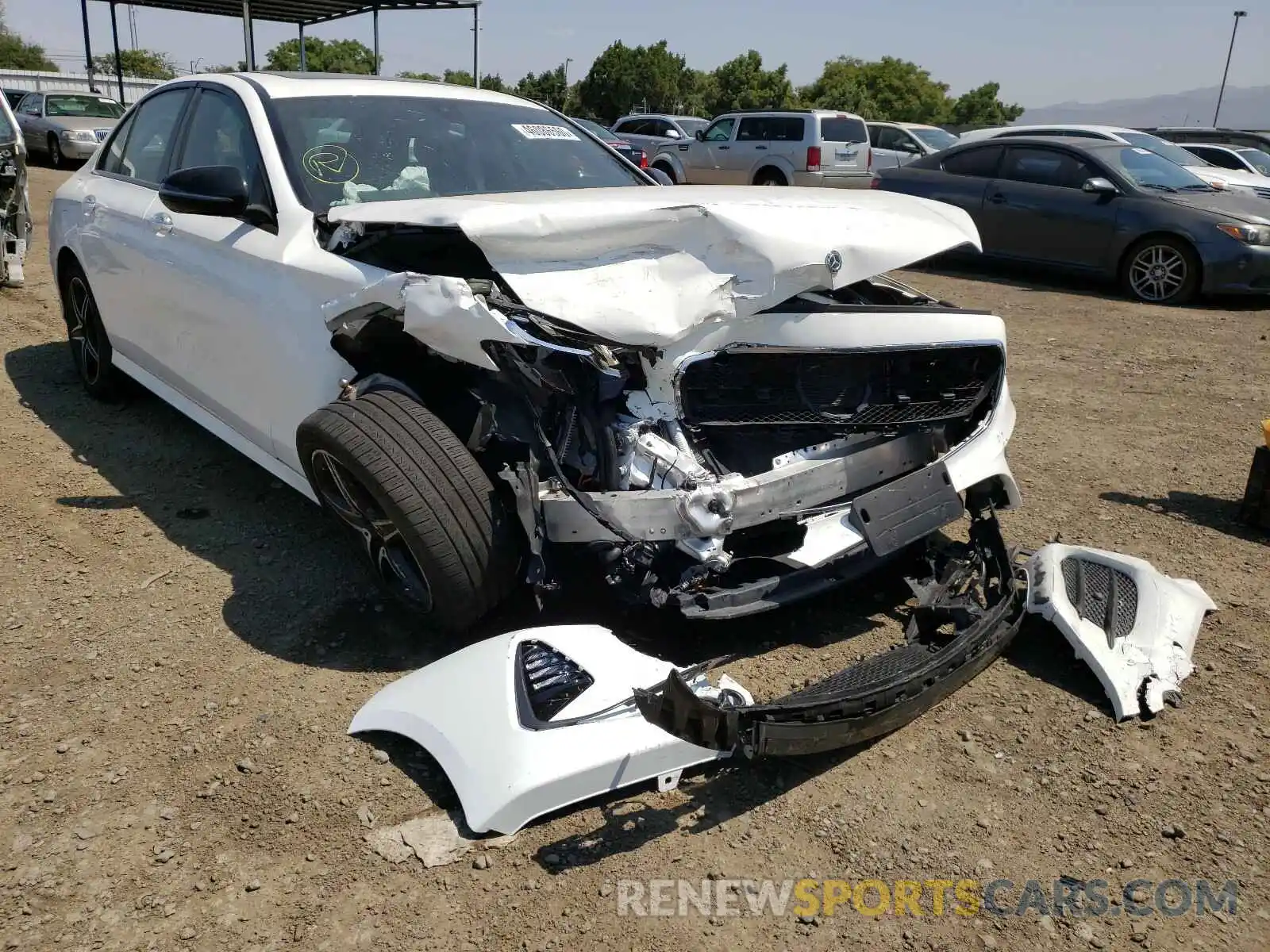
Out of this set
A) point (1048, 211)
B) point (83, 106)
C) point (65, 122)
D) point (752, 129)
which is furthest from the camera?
point (83, 106)

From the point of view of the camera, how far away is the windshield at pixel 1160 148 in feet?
36.1

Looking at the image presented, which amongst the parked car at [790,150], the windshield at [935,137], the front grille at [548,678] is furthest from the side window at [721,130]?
the front grille at [548,678]

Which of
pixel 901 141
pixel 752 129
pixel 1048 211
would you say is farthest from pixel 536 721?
pixel 901 141

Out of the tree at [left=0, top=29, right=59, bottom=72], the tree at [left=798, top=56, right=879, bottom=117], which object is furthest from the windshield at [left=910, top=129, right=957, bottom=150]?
the tree at [left=0, top=29, right=59, bottom=72]

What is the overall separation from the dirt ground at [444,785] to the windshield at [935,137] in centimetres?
1520

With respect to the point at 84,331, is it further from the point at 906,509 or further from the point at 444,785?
the point at 906,509

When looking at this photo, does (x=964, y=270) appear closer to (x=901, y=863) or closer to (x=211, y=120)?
(x=211, y=120)

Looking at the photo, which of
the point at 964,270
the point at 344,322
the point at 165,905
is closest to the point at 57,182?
the point at 964,270

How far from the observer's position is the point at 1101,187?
31.5 feet

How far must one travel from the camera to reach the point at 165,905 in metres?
2.21

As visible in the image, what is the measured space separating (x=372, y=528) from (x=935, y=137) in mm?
17732

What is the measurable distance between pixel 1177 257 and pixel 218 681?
9300 millimetres

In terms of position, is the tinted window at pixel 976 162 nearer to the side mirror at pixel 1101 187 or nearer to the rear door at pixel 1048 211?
the rear door at pixel 1048 211

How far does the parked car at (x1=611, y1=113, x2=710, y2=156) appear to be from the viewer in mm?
20484
